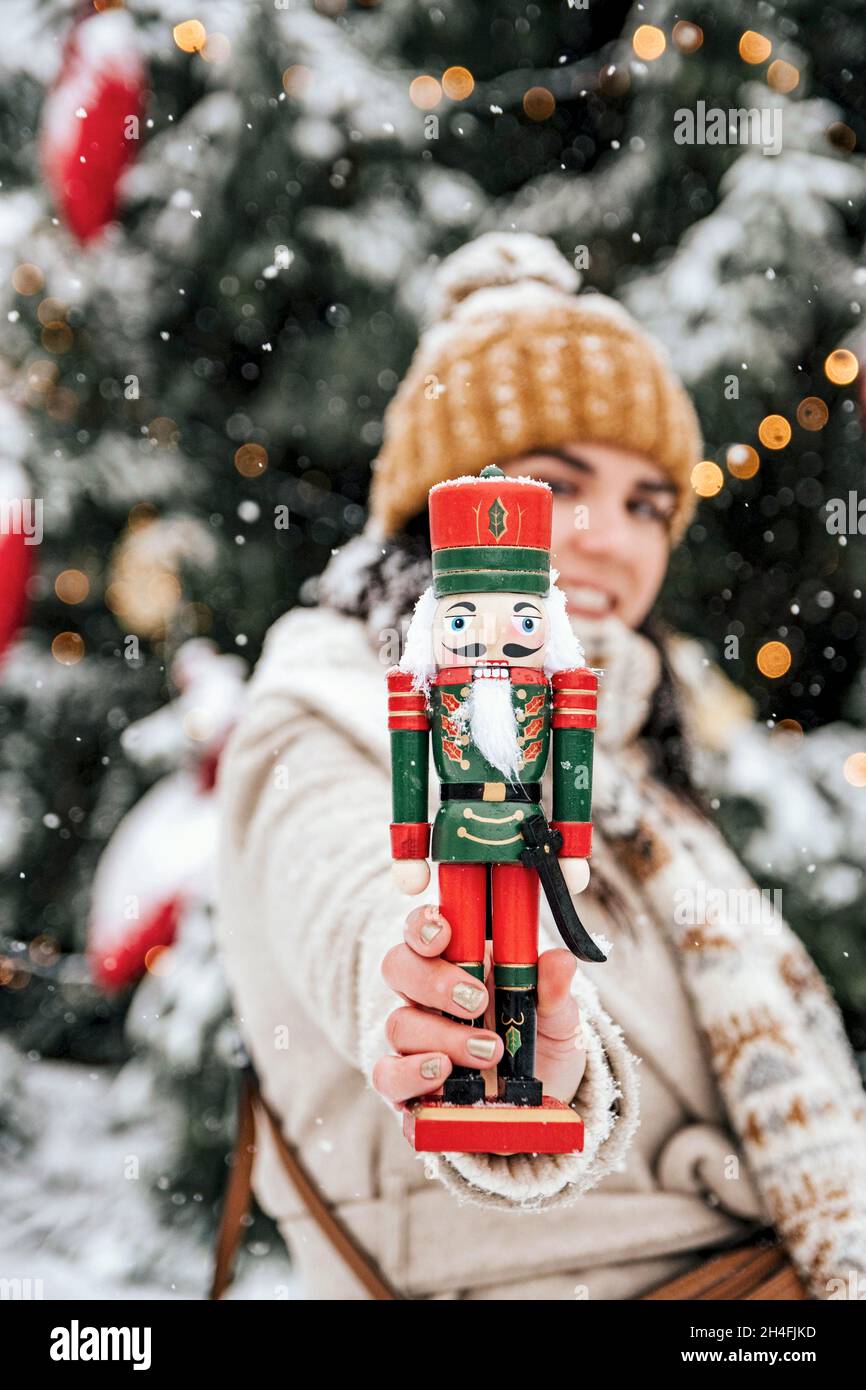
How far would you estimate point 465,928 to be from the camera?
74cm

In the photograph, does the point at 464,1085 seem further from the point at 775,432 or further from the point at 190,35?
the point at 190,35

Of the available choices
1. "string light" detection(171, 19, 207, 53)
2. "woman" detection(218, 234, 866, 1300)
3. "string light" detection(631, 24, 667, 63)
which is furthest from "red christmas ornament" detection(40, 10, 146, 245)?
"string light" detection(631, 24, 667, 63)

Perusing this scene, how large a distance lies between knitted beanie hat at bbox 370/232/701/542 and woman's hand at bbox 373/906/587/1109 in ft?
1.56

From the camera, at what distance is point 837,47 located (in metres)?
1.23

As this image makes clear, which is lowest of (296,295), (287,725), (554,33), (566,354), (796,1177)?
(796,1177)

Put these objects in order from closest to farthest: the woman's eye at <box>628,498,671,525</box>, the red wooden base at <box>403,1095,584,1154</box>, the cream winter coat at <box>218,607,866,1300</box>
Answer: the red wooden base at <box>403,1095,584,1154</box>
the cream winter coat at <box>218,607,866,1300</box>
the woman's eye at <box>628,498,671,525</box>

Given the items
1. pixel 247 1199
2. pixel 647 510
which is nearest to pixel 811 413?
pixel 647 510

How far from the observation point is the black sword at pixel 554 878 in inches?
28.8

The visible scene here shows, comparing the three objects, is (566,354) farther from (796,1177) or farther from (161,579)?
(796,1177)

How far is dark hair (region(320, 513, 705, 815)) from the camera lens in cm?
111

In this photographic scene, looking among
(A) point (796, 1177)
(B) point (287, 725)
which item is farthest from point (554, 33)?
(A) point (796, 1177)

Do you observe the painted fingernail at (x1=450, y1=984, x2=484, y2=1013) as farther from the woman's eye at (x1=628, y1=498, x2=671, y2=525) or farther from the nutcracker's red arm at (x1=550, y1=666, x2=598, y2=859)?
the woman's eye at (x1=628, y1=498, x2=671, y2=525)

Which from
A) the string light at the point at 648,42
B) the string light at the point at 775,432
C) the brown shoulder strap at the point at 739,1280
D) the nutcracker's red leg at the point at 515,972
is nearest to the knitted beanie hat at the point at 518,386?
the string light at the point at 775,432

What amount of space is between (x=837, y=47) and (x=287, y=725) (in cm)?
90
